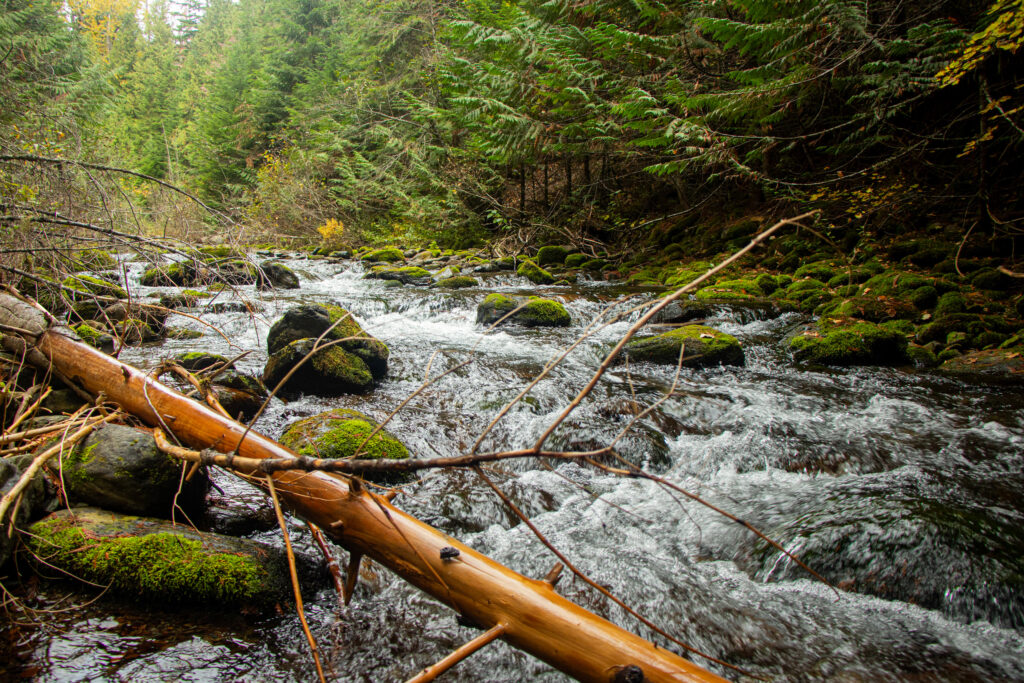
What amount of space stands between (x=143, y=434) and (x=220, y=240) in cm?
152

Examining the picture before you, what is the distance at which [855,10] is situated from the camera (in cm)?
679

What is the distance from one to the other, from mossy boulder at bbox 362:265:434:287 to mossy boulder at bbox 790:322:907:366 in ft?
27.3

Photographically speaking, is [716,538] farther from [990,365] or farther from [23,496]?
[990,365]

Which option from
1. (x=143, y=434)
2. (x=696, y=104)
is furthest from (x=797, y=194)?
(x=143, y=434)

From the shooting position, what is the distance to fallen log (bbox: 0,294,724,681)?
4.56 ft

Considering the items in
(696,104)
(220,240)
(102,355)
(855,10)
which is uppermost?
(855,10)

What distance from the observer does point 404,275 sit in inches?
475

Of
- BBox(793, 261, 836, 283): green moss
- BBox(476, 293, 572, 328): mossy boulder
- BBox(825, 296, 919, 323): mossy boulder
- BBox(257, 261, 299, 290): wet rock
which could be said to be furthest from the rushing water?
BBox(257, 261, 299, 290): wet rock

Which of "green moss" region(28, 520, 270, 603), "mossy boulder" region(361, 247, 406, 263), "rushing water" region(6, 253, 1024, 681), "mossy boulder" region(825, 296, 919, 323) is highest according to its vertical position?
"mossy boulder" region(361, 247, 406, 263)

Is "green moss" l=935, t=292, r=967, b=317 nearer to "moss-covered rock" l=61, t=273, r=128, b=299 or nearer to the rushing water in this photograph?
the rushing water

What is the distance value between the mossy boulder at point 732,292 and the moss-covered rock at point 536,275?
3950mm

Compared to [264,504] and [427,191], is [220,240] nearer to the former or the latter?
[264,504]

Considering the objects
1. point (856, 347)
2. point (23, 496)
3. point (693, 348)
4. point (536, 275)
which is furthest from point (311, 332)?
point (536, 275)

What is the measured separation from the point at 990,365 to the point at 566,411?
6907 millimetres
